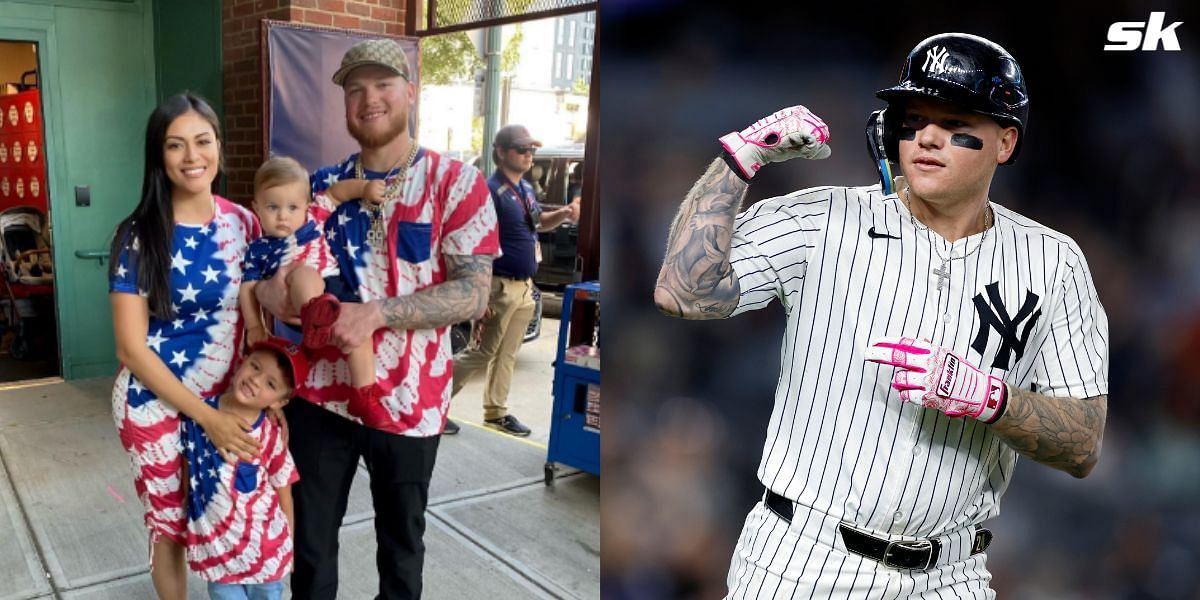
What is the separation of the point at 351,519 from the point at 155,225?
4.64ft

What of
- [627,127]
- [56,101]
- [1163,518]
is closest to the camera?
[1163,518]

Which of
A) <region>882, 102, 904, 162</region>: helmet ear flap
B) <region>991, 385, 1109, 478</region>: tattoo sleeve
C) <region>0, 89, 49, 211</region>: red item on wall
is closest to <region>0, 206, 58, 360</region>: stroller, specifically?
<region>0, 89, 49, 211</region>: red item on wall

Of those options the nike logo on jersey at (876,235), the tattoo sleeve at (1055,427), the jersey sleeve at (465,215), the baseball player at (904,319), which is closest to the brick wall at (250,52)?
the jersey sleeve at (465,215)

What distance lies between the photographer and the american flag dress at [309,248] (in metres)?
1.75

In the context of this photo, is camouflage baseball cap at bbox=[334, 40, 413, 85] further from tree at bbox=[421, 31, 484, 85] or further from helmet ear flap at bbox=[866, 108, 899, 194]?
tree at bbox=[421, 31, 484, 85]

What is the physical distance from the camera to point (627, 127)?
167 cm

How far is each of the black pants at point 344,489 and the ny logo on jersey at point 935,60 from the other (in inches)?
49.9

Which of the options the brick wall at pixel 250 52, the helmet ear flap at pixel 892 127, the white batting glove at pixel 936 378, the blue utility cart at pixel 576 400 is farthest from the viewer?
the blue utility cart at pixel 576 400

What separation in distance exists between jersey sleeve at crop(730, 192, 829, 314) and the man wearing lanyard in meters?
2.64

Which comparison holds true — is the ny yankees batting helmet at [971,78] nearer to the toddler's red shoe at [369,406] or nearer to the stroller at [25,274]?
the toddler's red shoe at [369,406]

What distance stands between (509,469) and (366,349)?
1789 millimetres

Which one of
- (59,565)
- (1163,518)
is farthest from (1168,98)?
(59,565)

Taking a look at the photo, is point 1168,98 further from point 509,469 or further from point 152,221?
point 509,469

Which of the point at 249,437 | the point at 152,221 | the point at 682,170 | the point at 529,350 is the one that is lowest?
the point at 529,350
